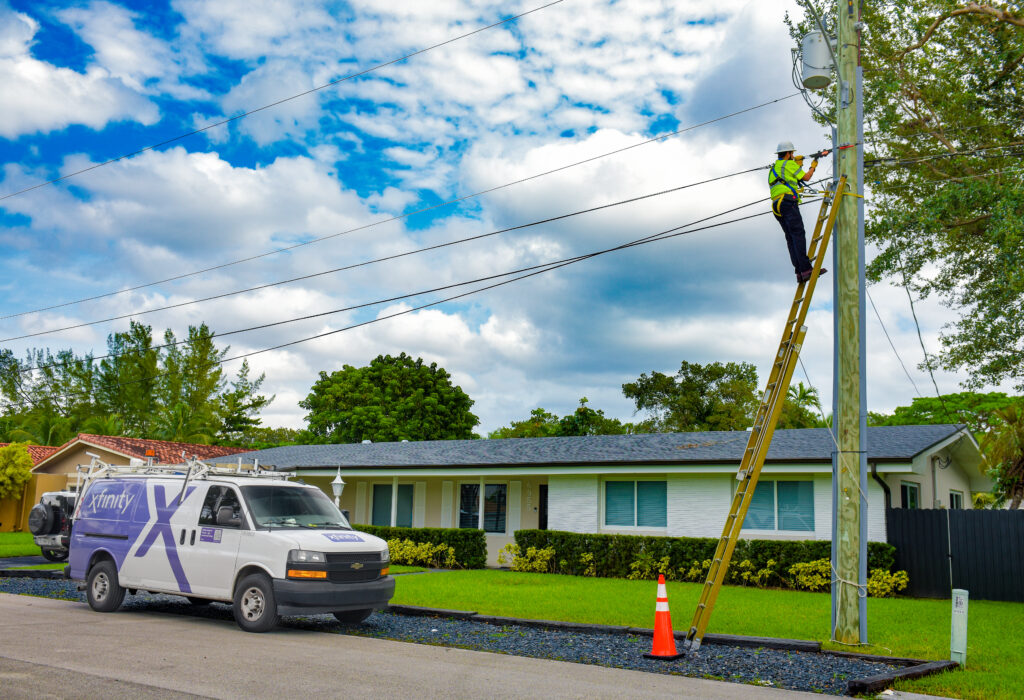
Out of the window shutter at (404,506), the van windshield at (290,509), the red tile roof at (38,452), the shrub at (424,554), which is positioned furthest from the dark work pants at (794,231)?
the red tile roof at (38,452)

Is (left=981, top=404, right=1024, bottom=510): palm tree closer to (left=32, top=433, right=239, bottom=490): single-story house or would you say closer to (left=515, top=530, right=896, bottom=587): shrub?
(left=515, top=530, right=896, bottom=587): shrub

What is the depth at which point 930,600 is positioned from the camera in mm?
16453

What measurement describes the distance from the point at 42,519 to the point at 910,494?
19.8 metres

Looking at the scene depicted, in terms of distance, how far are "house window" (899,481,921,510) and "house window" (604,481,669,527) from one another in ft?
18.6

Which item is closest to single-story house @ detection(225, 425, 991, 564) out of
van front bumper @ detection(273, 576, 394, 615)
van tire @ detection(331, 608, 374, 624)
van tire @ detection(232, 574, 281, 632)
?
van tire @ detection(331, 608, 374, 624)

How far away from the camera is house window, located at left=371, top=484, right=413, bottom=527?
27125 millimetres

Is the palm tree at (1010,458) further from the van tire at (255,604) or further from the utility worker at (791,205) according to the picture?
the van tire at (255,604)

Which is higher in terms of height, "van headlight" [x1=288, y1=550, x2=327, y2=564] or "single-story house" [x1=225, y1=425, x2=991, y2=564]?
"single-story house" [x1=225, y1=425, x2=991, y2=564]

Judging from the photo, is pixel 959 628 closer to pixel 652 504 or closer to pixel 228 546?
pixel 228 546

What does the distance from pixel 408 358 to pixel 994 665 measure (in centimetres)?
5286

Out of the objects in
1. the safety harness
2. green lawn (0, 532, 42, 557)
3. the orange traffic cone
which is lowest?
green lawn (0, 532, 42, 557)

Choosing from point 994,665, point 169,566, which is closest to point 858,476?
point 994,665

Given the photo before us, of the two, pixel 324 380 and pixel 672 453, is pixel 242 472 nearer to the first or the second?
pixel 672 453

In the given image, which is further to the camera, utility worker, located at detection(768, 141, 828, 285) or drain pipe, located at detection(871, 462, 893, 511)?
drain pipe, located at detection(871, 462, 893, 511)
